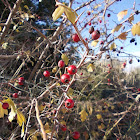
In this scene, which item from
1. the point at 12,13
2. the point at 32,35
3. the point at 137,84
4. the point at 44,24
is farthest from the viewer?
the point at 137,84

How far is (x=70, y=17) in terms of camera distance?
55 centimetres

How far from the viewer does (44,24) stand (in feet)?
11.7

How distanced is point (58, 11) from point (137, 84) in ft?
13.2

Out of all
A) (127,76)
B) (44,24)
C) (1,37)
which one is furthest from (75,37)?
(127,76)

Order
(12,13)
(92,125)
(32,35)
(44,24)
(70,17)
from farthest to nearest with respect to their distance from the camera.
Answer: (44,24) < (32,35) < (92,125) < (12,13) < (70,17)

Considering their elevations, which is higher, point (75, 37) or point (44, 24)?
point (44, 24)

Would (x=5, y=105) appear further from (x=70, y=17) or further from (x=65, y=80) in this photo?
(x=70, y=17)

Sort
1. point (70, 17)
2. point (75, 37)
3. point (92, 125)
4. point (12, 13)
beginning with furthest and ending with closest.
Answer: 1. point (92, 125)
2. point (12, 13)
3. point (75, 37)
4. point (70, 17)

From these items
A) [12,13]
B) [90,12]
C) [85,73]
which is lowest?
[85,73]

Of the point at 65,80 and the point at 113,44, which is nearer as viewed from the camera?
the point at 65,80

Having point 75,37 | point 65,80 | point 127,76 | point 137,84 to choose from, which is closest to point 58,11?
point 75,37

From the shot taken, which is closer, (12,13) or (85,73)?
(12,13)

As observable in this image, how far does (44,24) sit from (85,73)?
1.89 metres

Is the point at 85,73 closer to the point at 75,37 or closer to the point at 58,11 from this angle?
the point at 75,37
